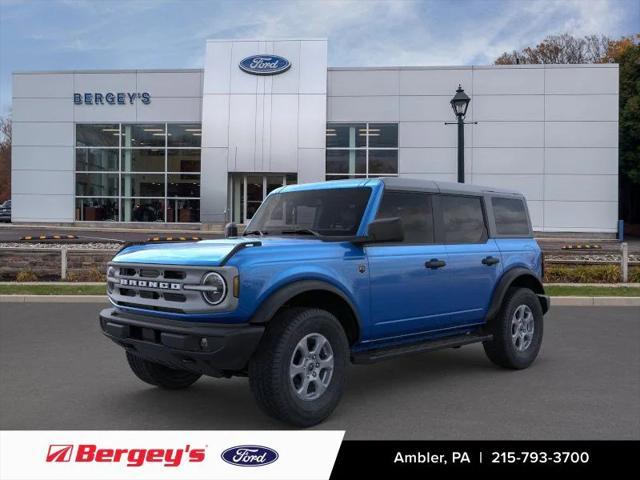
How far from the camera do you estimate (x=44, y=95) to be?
31547 mm

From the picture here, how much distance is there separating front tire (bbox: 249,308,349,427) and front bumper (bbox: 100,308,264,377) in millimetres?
151

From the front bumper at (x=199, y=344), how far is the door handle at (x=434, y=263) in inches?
73.7

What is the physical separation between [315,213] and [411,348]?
4.80 ft

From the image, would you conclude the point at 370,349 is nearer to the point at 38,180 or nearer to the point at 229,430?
the point at 229,430

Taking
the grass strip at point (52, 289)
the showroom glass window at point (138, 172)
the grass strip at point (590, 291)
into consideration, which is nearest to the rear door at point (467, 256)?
the grass strip at point (590, 291)

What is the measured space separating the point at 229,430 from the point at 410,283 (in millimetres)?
1946

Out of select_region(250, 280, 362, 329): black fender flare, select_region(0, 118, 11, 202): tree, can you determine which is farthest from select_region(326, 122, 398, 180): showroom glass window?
select_region(0, 118, 11, 202): tree

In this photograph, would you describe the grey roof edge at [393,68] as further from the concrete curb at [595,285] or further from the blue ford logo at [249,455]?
the blue ford logo at [249,455]

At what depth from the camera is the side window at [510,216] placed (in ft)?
21.8

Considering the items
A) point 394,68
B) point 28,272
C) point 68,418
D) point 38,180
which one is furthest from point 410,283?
point 38,180

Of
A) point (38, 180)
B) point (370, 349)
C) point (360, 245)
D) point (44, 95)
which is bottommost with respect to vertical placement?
point (370, 349)

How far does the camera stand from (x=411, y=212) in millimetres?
5680

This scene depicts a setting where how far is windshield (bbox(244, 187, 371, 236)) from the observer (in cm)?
536

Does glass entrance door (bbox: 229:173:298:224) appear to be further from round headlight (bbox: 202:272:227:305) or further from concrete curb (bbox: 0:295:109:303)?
round headlight (bbox: 202:272:227:305)
